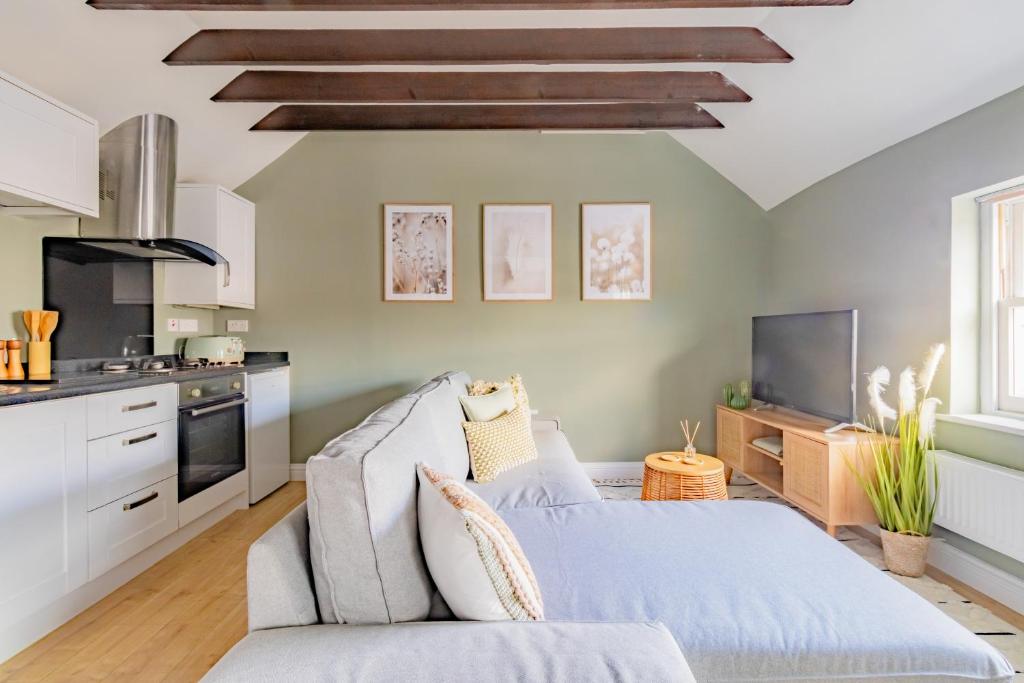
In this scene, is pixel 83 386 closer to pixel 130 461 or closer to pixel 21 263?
A: pixel 130 461

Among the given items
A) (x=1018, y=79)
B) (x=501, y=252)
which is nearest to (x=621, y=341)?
(x=501, y=252)

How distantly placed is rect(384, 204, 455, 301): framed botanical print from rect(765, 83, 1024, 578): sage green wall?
8.74 ft

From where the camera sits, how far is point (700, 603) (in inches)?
44.6

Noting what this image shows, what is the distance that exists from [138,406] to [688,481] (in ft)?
8.74

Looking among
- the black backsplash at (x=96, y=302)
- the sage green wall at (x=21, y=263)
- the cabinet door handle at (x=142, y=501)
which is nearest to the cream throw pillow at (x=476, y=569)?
the cabinet door handle at (x=142, y=501)

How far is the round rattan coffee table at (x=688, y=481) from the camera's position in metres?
2.36

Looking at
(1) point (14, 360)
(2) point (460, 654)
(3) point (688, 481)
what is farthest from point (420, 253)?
(2) point (460, 654)

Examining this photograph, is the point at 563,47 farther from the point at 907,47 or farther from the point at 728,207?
the point at 728,207

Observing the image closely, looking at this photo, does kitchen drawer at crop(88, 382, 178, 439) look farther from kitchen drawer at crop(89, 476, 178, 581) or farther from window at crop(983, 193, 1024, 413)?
window at crop(983, 193, 1024, 413)

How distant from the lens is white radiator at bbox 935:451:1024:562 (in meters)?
1.88

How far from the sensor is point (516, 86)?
9.68ft

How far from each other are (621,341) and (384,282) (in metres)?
1.96

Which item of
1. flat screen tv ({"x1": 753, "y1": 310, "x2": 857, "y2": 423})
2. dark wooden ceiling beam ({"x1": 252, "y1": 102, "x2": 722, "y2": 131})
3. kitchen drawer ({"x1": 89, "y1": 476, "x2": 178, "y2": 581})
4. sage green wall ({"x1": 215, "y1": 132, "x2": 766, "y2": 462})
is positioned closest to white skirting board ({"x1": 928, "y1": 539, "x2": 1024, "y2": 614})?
flat screen tv ({"x1": 753, "y1": 310, "x2": 857, "y2": 423})

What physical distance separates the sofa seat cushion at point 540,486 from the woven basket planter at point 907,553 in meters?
1.49
